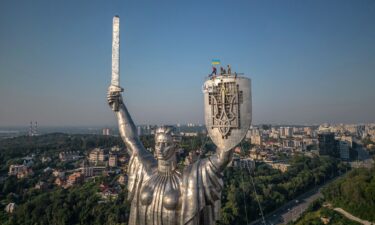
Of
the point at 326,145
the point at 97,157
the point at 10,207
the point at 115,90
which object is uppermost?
the point at 115,90

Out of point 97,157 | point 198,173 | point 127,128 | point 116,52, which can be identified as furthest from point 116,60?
point 97,157

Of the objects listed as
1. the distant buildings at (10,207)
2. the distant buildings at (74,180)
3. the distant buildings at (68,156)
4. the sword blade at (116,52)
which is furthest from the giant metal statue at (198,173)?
the distant buildings at (68,156)

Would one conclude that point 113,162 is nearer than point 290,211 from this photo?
No

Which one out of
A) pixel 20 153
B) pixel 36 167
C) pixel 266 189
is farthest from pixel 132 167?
pixel 20 153

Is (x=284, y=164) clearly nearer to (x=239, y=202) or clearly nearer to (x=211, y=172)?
(x=239, y=202)

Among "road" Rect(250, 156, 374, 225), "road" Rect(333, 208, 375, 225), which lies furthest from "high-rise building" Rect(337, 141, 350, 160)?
"road" Rect(333, 208, 375, 225)

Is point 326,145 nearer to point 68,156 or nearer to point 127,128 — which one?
point 68,156
